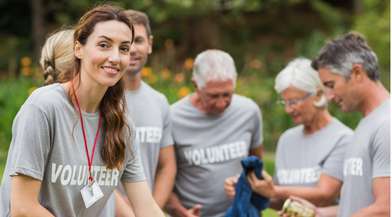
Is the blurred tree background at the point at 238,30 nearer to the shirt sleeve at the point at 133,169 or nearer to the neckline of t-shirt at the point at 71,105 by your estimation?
the shirt sleeve at the point at 133,169

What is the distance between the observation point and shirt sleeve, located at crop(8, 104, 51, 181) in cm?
354

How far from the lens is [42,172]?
141 inches

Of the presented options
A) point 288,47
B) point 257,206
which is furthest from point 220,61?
point 288,47

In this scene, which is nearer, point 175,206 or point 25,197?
point 25,197

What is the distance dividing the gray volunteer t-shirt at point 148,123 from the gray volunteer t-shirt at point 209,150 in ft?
0.81

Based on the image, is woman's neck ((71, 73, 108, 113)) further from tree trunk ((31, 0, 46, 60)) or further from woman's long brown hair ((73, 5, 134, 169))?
tree trunk ((31, 0, 46, 60))

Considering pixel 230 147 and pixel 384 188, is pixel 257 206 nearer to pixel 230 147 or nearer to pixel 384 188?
pixel 230 147

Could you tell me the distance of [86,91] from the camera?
3.74m

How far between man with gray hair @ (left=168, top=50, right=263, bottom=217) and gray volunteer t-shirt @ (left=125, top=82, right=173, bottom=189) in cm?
26

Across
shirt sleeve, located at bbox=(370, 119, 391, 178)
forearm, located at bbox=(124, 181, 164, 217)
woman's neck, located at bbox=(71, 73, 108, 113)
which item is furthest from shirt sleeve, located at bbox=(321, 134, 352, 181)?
woman's neck, located at bbox=(71, 73, 108, 113)

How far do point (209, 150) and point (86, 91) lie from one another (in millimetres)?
1900

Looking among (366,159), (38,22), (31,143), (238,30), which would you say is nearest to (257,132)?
(366,159)

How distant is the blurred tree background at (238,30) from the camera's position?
606 inches

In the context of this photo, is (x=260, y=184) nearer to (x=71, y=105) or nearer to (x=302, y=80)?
(x=302, y=80)
